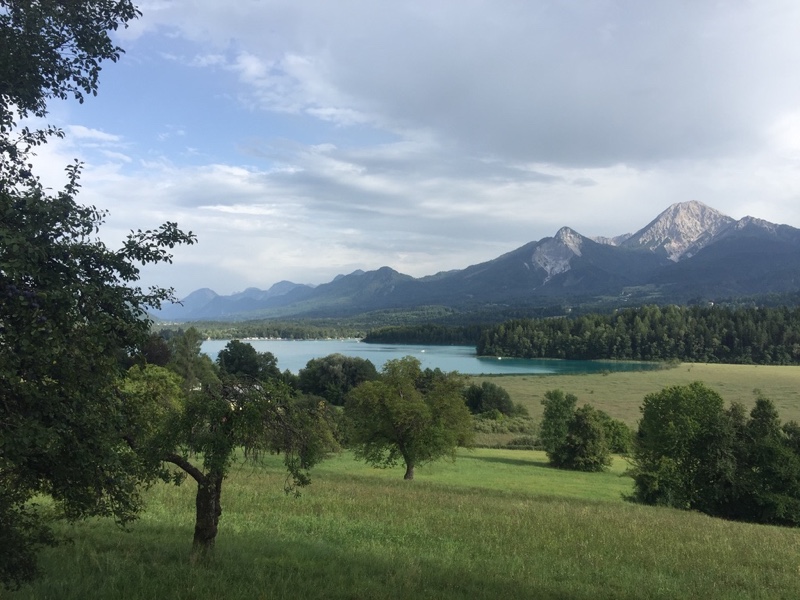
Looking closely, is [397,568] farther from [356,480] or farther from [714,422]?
[714,422]

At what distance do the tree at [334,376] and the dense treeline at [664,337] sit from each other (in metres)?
98.9

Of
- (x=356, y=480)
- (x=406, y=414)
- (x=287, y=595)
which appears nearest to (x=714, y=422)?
(x=406, y=414)

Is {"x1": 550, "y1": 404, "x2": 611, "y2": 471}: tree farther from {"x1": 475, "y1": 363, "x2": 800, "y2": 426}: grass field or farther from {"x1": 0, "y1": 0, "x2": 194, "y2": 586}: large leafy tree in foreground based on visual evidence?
{"x1": 0, "y1": 0, "x2": 194, "y2": 586}: large leafy tree in foreground

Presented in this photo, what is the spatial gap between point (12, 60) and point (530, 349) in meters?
180

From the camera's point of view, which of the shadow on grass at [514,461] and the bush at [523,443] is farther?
the bush at [523,443]

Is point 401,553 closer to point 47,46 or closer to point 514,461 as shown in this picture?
point 47,46

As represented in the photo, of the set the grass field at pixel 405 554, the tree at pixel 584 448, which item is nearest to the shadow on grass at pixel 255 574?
the grass field at pixel 405 554

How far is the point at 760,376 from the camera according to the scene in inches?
4117

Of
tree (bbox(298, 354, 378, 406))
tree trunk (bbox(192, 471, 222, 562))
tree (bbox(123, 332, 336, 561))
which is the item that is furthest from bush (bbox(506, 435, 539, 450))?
tree (bbox(123, 332, 336, 561))

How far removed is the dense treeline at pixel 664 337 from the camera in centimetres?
14500

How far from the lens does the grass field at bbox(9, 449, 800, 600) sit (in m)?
8.67

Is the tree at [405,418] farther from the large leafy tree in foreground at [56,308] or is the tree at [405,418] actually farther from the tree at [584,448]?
the large leafy tree in foreground at [56,308]

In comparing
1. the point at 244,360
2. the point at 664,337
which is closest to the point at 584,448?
the point at 244,360

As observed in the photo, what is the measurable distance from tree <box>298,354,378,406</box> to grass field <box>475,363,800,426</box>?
24920mm
